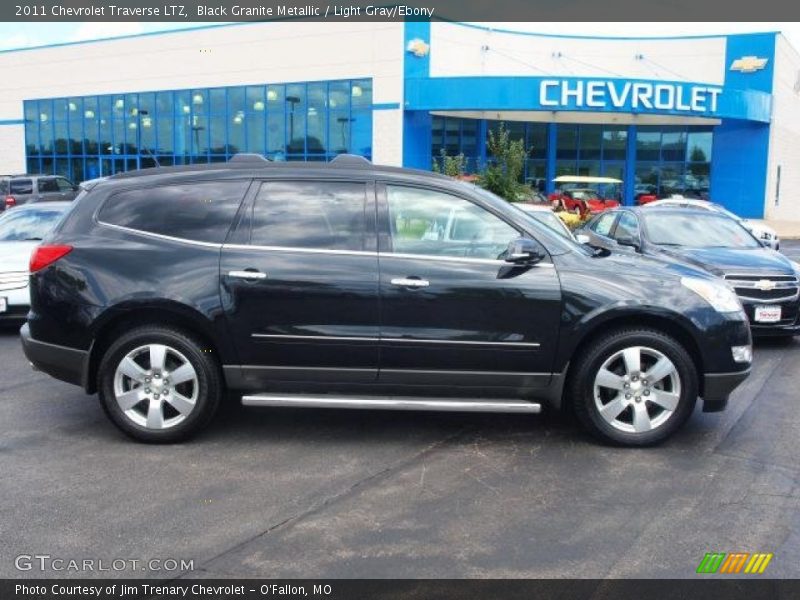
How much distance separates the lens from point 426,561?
3.52 m

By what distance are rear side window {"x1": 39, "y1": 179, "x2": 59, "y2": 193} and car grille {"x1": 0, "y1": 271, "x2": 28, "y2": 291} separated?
664 inches

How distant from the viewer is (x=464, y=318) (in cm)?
490

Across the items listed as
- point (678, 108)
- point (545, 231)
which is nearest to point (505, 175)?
point (545, 231)

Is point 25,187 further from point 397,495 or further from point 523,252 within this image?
point 397,495

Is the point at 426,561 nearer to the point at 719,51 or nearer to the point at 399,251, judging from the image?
the point at 399,251

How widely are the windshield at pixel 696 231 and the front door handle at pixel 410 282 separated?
551 cm

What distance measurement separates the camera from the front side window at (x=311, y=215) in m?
5.03

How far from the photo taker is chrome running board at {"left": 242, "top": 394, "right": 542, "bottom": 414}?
488 cm

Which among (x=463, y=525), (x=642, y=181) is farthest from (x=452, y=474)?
(x=642, y=181)

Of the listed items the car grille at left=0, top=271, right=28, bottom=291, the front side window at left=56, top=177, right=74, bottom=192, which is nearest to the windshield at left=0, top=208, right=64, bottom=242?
the car grille at left=0, top=271, right=28, bottom=291

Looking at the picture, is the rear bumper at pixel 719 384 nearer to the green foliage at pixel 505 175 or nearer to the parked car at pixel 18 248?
the parked car at pixel 18 248

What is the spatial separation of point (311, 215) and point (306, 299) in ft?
1.92

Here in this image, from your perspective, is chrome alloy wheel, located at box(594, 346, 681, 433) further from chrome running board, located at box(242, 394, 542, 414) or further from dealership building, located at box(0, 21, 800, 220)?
dealership building, located at box(0, 21, 800, 220)
